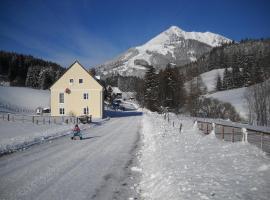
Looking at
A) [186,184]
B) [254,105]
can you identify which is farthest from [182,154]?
[254,105]

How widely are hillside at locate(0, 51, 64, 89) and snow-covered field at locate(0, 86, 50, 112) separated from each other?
29.0 metres

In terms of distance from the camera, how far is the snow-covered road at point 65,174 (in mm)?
8836

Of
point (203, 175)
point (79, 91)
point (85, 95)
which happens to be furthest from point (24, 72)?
point (203, 175)

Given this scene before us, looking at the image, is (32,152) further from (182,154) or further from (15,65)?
(15,65)

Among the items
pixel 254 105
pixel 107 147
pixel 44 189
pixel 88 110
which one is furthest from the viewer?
pixel 254 105

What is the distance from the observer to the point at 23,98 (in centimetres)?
9294

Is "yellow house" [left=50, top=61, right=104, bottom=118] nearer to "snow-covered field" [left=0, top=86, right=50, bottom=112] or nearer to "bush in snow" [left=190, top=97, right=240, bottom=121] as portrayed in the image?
"snow-covered field" [left=0, top=86, right=50, bottom=112]

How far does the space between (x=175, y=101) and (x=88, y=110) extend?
68.5ft

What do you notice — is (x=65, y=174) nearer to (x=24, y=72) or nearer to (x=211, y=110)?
(x=211, y=110)

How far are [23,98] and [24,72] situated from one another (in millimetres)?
69748

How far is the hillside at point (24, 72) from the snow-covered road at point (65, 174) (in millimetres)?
121131

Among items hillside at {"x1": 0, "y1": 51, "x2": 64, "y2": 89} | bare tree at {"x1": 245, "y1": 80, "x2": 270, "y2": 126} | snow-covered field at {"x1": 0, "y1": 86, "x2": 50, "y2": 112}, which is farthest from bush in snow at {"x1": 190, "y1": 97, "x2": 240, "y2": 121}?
hillside at {"x1": 0, "y1": 51, "x2": 64, "y2": 89}

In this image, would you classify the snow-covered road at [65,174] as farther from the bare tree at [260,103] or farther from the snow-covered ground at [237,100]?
the snow-covered ground at [237,100]

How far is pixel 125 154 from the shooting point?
52.6 feet
